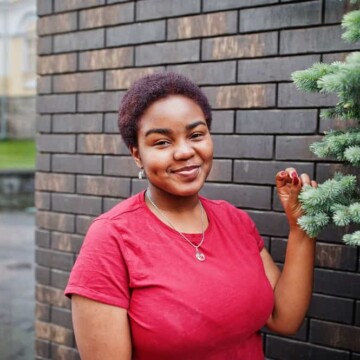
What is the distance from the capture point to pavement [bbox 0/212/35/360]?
181 inches

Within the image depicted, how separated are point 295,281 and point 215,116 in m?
1.06

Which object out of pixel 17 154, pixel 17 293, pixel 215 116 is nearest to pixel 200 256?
pixel 215 116

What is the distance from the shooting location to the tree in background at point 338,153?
4.93 feet

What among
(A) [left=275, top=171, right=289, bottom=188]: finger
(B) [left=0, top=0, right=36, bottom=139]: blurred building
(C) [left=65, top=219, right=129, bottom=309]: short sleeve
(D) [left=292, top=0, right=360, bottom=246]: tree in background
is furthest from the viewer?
(B) [left=0, top=0, right=36, bottom=139]: blurred building

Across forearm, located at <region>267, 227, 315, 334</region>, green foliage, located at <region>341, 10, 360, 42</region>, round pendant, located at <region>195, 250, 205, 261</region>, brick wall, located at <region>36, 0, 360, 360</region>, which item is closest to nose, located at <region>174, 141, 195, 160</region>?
round pendant, located at <region>195, 250, 205, 261</region>

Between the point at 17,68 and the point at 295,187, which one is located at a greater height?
the point at 17,68

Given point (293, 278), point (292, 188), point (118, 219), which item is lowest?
point (293, 278)

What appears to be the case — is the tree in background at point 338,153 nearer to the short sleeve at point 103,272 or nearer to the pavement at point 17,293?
the short sleeve at point 103,272

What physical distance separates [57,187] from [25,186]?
48.3 ft

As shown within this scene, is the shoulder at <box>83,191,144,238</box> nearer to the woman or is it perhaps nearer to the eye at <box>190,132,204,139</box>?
the woman

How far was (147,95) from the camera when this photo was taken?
6.25ft

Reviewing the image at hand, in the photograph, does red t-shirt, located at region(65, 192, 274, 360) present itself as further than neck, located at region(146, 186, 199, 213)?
No

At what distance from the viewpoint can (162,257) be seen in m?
1.84

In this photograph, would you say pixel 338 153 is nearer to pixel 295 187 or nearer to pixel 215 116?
pixel 295 187
